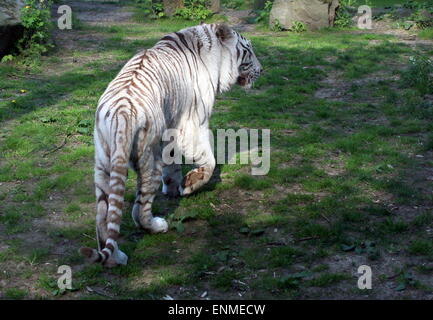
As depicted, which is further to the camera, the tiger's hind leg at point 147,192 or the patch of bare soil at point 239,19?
the patch of bare soil at point 239,19

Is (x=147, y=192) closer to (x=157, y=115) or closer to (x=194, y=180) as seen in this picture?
(x=157, y=115)

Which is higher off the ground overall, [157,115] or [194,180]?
[157,115]

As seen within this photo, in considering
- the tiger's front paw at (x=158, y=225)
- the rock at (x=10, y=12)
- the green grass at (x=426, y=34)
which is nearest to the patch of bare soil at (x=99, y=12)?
the rock at (x=10, y=12)

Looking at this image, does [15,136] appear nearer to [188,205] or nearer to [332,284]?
[188,205]

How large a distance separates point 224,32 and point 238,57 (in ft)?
1.02

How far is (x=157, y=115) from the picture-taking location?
5.17m

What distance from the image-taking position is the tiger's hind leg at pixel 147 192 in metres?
5.10

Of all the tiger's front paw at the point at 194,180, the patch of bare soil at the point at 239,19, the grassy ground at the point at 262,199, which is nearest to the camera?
the grassy ground at the point at 262,199

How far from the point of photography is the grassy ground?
4879 mm

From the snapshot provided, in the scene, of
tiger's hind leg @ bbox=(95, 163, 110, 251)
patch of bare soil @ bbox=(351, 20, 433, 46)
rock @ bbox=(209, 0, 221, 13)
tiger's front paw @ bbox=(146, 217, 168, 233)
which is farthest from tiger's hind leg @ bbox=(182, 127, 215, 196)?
rock @ bbox=(209, 0, 221, 13)

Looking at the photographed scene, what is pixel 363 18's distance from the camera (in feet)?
48.2

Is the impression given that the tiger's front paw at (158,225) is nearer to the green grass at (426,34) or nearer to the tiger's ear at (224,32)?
the tiger's ear at (224,32)

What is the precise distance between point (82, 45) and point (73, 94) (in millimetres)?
3189

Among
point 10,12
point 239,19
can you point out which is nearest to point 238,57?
point 10,12
